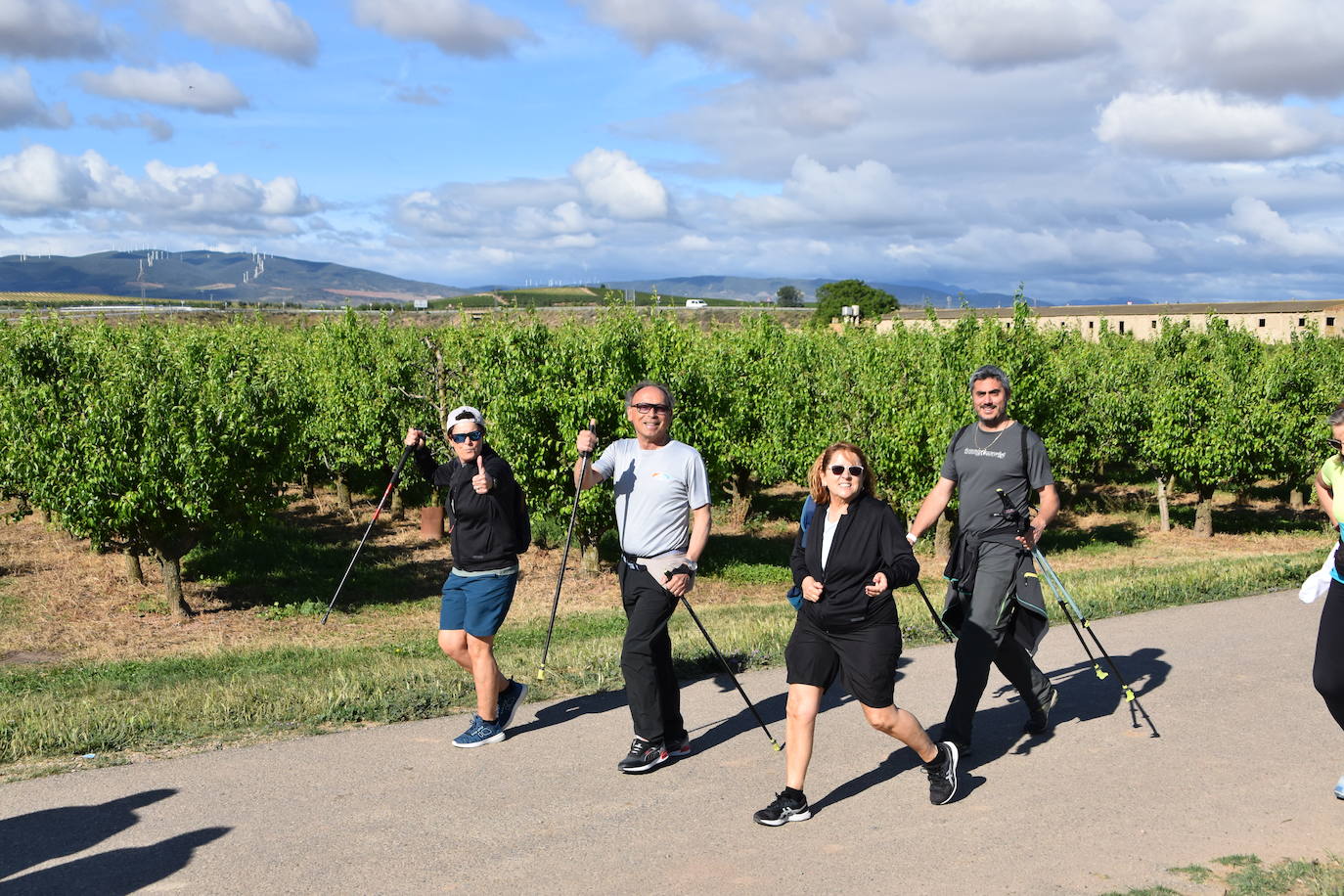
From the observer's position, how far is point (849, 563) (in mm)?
5430

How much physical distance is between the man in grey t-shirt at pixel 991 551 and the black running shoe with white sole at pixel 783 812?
145 centimetres

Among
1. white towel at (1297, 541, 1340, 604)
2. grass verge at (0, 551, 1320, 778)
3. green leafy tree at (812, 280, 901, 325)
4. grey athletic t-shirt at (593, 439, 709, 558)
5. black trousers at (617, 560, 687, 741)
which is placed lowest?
grass verge at (0, 551, 1320, 778)

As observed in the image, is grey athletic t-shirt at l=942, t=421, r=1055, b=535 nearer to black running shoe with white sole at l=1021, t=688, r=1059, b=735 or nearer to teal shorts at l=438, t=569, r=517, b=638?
black running shoe with white sole at l=1021, t=688, r=1059, b=735

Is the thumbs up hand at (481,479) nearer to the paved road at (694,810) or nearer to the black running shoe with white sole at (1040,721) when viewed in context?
the paved road at (694,810)

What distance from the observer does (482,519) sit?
6.77 m

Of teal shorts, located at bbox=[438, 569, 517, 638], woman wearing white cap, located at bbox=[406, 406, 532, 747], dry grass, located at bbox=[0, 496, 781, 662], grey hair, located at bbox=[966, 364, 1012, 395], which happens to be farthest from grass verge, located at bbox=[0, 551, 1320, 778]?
dry grass, located at bbox=[0, 496, 781, 662]

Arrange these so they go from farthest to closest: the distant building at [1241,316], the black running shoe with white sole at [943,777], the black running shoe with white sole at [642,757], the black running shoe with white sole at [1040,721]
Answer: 1. the distant building at [1241,316]
2. the black running shoe with white sole at [1040,721]
3. the black running shoe with white sole at [642,757]
4. the black running shoe with white sole at [943,777]

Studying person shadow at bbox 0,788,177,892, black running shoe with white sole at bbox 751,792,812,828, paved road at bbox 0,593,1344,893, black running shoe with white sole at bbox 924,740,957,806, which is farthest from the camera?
black running shoe with white sole at bbox 924,740,957,806

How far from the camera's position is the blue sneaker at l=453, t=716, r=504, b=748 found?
6.66m

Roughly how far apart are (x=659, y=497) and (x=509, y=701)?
1.80 metres

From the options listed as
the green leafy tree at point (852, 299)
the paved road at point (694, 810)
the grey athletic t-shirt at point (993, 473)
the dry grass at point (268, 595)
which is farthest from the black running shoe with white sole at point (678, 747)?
the green leafy tree at point (852, 299)

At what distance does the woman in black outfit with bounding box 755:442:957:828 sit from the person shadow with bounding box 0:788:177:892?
3.20 m

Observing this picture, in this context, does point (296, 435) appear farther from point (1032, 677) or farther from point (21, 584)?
point (1032, 677)

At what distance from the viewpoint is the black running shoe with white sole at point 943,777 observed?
18.6 ft
